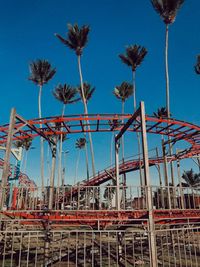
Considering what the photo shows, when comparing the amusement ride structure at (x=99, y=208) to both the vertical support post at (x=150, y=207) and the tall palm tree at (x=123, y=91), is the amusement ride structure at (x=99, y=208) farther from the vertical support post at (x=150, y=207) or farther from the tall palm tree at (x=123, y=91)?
the tall palm tree at (x=123, y=91)

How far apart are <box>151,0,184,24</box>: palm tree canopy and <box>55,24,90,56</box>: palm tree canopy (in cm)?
756

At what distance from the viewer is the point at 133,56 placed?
26406mm

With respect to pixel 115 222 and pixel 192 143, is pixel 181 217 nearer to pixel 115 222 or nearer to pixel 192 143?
pixel 115 222

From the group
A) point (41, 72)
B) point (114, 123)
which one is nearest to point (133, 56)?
point (41, 72)

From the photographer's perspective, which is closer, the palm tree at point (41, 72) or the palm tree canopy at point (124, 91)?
the palm tree at point (41, 72)

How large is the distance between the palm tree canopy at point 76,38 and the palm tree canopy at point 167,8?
7.56 m

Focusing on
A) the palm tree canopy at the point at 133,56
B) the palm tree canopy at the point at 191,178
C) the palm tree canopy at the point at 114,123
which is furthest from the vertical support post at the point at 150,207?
the palm tree canopy at the point at 191,178

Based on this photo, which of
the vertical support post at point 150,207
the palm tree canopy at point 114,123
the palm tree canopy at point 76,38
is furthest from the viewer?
the palm tree canopy at point 76,38

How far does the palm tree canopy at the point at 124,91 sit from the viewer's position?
104ft

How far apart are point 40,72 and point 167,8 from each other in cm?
1620

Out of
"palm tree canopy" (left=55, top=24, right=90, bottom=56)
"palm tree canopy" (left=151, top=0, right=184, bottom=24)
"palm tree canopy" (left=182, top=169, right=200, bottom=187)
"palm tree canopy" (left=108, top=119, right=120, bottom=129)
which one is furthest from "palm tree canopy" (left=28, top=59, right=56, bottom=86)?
"palm tree canopy" (left=182, top=169, right=200, bottom=187)

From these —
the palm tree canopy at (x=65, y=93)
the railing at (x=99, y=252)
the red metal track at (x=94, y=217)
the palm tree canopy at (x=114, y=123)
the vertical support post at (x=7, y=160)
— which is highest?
the palm tree canopy at (x=65, y=93)

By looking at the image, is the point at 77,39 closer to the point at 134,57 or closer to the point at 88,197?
the point at 134,57

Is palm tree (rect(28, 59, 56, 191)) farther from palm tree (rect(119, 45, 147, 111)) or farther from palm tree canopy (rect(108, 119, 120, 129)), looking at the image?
palm tree canopy (rect(108, 119, 120, 129))
